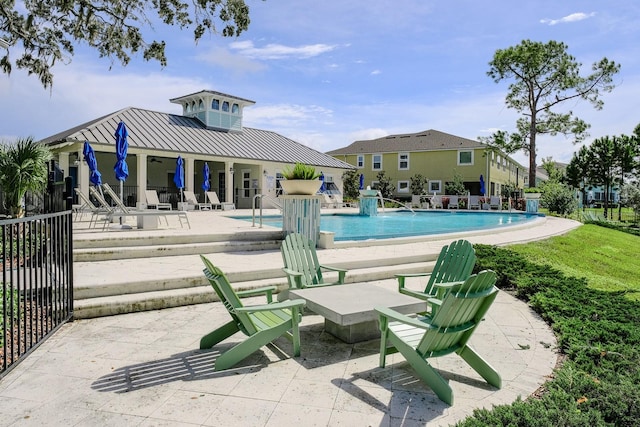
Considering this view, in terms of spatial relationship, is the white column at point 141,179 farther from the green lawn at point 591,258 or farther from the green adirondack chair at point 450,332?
the green adirondack chair at point 450,332

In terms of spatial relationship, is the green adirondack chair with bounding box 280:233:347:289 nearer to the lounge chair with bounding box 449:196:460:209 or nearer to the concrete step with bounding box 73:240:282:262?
the concrete step with bounding box 73:240:282:262

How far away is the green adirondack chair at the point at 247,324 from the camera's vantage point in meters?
3.55

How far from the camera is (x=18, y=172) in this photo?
1016 cm

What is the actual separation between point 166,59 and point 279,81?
573 cm

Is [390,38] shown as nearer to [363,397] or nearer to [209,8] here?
[209,8]

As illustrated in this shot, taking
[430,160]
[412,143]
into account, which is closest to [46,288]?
[430,160]

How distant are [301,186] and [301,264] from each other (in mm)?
3429

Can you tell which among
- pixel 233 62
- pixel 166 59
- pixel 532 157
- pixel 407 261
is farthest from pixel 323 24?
pixel 532 157

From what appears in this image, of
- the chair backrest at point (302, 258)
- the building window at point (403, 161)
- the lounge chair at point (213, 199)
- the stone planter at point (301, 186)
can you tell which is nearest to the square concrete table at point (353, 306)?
the chair backrest at point (302, 258)

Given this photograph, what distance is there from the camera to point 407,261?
27.3 ft

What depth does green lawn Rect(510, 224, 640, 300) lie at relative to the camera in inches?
327

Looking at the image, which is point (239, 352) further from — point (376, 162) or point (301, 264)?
point (376, 162)

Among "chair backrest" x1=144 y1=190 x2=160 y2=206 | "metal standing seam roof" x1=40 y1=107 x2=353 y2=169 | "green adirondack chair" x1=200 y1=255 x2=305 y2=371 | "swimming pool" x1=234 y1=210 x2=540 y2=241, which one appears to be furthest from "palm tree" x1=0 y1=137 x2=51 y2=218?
"green adirondack chair" x1=200 y1=255 x2=305 y2=371

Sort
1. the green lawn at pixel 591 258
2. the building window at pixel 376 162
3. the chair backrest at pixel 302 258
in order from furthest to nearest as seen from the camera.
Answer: the building window at pixel 376 162, the green lawn at pixel 591 258, the chair backrest at pixel 302 258
